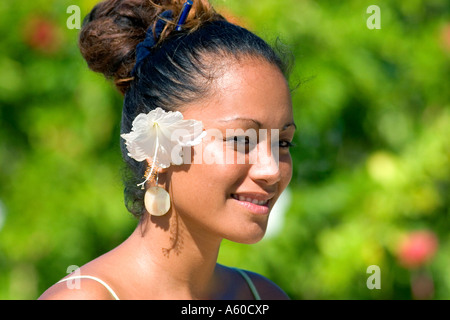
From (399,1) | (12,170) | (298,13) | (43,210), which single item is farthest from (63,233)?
(399,1)

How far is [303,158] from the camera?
3.96m

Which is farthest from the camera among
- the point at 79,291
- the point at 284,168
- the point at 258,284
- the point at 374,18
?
the point at 374,18

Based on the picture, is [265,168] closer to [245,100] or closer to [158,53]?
[245,100]

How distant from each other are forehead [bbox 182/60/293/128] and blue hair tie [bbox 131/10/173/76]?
0.72ft

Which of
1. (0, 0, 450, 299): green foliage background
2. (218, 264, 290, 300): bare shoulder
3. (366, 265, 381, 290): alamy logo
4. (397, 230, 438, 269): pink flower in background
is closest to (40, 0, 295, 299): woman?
(218, 264, 290, 300): bare shoulder

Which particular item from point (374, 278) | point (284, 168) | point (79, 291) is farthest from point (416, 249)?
point (79, 291)

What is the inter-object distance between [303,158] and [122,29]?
2139 mm

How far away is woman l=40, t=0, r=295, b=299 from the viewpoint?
5.78 feet

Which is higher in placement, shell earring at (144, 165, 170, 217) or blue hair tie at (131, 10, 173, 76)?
blue hair tie at (131, 10, 173, 76)

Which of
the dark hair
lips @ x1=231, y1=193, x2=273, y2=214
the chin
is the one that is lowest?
the chin

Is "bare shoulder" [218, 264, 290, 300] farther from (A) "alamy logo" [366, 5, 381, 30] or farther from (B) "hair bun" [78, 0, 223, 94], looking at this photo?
(A) "alamy logo" [366, 5, 381, 30]

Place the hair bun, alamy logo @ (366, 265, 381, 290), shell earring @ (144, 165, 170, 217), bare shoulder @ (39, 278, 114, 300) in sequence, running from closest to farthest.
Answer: bare shoulder @ (39, 278, 114, 300) → shell earring @ (144, 165, 170, 217) → the hair bun → alamy logo @ (366, 265, 381, 290)
